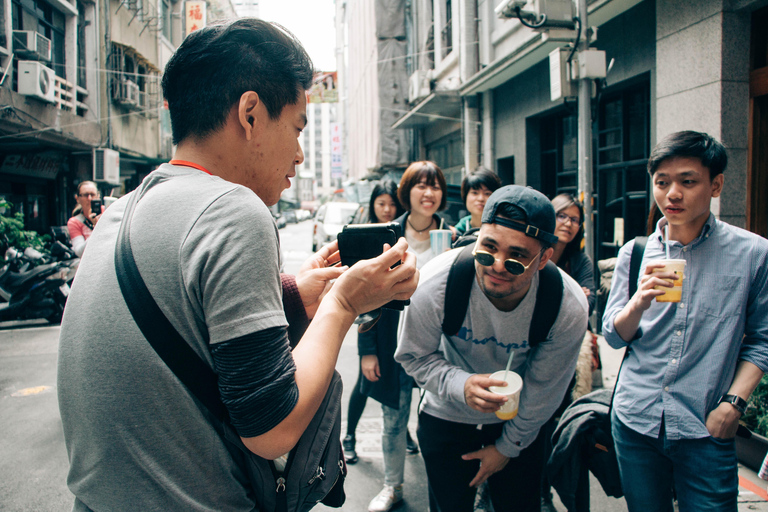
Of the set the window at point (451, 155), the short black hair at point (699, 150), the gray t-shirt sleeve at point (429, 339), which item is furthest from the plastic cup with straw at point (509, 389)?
the window at point (451, 155)

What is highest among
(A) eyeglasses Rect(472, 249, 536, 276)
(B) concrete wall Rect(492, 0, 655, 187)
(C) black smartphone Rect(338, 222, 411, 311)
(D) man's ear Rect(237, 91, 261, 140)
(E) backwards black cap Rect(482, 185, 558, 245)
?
(B) concrete wall Rect(492, 0, 655, 187)

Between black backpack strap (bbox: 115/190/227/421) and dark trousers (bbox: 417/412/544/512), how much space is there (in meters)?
1.52

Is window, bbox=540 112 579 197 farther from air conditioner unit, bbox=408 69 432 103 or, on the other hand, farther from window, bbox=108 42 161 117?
window, bbox=108 42 161 117

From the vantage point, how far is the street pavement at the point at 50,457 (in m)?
3.09

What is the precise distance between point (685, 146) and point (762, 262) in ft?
1.88

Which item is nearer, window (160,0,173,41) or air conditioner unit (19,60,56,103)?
air conditioner unit (19,60,56,103)

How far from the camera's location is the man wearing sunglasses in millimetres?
1976

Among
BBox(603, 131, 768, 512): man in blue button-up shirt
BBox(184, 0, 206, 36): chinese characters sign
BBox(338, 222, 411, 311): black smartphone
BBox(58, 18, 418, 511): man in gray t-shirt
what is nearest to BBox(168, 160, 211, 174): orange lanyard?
BBox(58, 18, 418, 511): man in gray t-shirt

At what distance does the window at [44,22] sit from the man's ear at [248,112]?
12.5 meters

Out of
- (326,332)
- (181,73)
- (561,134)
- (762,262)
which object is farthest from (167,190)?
(561,134)

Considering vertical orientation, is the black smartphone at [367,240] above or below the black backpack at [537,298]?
above

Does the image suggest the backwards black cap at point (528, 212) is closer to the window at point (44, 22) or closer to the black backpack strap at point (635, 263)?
the black backpack strap at point (635, 263)

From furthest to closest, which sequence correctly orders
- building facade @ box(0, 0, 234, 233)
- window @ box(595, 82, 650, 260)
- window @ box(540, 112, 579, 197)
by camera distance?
building facade @ box(0, 0, 234, 233) < window @ box(540, 112, 579, 197) < window @ box(595, 82, 650, 260)

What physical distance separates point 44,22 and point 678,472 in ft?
48.9
